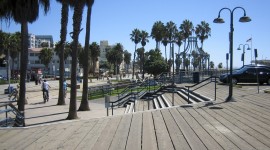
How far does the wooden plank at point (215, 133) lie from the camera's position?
289 inches

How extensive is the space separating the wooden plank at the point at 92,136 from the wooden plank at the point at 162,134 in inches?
57.0

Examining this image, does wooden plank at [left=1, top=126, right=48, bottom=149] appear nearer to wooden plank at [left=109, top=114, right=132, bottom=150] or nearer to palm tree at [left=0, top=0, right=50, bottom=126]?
wooden plank at [left=109, top=114, right=132, bottom=150]

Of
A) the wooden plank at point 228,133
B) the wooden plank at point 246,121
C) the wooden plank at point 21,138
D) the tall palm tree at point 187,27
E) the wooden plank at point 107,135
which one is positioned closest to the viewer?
the wooden plank at point 228,133

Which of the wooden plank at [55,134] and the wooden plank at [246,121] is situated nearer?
the wooden plank at [55,134]

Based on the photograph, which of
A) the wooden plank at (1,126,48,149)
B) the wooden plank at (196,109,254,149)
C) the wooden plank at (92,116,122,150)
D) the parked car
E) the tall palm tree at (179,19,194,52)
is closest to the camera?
the wooden plank at (196,109,254,149)

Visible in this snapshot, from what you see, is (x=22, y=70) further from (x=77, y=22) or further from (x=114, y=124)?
(x=114, y=124)

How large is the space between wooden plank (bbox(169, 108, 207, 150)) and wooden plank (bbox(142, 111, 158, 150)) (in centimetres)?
75

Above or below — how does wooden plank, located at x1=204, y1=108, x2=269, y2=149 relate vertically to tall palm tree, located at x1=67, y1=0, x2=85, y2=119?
below

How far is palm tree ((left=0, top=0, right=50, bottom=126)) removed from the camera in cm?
2077

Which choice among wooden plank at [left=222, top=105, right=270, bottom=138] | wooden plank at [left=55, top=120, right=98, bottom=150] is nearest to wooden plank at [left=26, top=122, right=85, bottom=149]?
wooden plank at [left=55, top=120, right=98, bottom=150]

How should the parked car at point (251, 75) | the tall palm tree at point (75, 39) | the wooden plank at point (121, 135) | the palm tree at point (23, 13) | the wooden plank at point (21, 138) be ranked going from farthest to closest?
1. the parked car at point (251, 75)
2. the palm tree at point (23, 13)
3. the tall palm tree at point (75, 39)
4. the wooden plank at point (21, 138)
5. the wooden plank at point (121, 135)

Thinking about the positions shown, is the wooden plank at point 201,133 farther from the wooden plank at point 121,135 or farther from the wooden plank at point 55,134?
the wooden plank at point 55,134

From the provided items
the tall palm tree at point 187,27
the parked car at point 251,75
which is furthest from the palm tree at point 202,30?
the parked car at point 251,75

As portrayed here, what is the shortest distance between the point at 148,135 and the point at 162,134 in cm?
35
